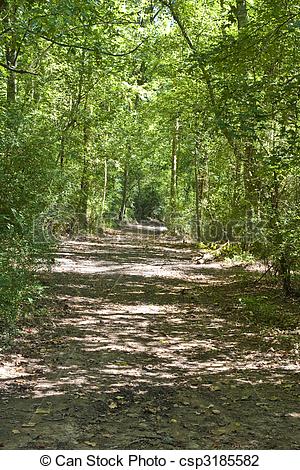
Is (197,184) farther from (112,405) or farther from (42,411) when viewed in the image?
(42,411)

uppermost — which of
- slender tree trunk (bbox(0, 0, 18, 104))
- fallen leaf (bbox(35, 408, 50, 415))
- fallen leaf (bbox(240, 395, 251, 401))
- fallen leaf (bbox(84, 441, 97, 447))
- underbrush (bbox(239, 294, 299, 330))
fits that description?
slender tree trunk (bbox(0, 0, 18, 104))

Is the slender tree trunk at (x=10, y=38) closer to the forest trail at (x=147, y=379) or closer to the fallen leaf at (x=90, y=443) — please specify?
the forest trail at (x=147, y=379)

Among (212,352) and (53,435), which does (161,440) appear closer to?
(53,435)

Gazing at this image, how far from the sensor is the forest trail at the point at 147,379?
460cm

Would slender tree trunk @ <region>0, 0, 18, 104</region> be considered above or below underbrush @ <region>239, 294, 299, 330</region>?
above

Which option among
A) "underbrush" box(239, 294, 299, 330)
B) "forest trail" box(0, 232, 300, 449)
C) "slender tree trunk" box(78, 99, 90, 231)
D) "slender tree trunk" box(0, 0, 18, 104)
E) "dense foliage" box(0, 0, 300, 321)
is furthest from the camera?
"slender tree trunk" box(78, 99, 90, 231)

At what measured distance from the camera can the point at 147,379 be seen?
20.0 ft

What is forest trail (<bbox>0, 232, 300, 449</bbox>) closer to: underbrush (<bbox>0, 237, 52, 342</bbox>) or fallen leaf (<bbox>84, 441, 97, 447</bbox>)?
fallen leaf (<bbox>84, 441, 97, 447</bbox>)

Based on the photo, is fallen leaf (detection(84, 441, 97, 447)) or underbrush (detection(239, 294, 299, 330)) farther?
underbrush (detection(239, 294, 299, 330))

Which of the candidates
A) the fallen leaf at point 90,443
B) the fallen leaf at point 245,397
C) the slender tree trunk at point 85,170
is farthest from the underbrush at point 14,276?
the slender tree trunk at point 85,170

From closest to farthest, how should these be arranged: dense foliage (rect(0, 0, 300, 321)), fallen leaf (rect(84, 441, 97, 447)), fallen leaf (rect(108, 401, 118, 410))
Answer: fallen leaf (rect(84, 441, 97, 447))
fallen leaf (rect(108, 401, 118, 410))
dense foliage (rect(0, 0, 300, 321))

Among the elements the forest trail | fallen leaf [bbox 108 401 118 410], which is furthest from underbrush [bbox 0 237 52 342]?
fallen leaf [bbox 108 401 118 410]

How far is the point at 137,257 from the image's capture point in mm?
19828

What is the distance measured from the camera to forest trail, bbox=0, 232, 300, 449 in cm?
460
